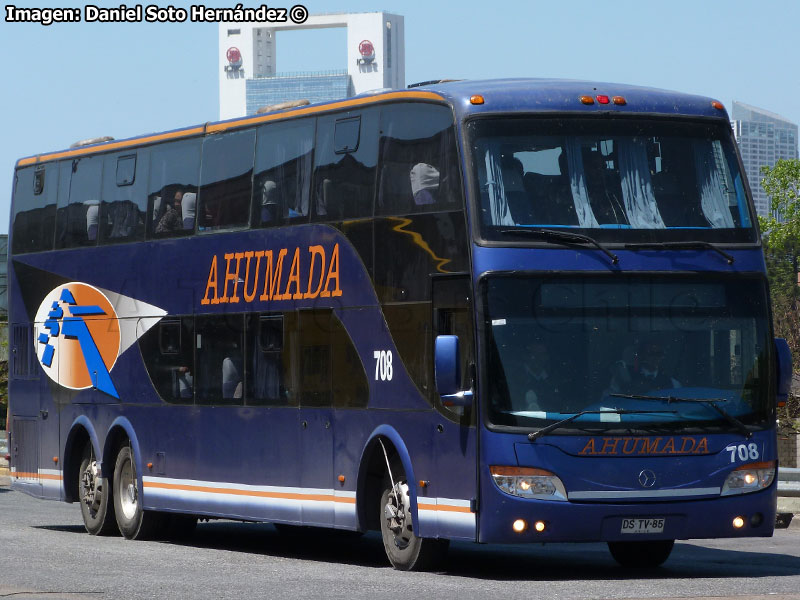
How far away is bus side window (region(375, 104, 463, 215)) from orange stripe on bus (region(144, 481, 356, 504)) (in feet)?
8.68

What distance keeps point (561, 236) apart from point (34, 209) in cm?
1014

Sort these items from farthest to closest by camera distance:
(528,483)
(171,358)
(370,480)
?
(171,358) < (370,480) < (528,483)

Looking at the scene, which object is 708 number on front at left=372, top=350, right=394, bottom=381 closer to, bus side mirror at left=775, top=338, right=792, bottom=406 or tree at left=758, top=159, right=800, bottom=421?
bus side mirror at left=775, top=338, right=792, bottom=406

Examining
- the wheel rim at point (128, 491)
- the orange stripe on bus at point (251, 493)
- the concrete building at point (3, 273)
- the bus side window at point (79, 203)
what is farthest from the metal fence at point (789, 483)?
the concrete building at point (3, 273)

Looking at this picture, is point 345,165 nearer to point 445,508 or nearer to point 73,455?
point 445,508

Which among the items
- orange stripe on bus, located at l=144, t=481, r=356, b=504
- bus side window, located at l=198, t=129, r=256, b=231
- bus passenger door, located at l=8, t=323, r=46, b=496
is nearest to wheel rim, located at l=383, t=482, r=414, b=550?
orange stripe on bus, located at l=144, t=481, r=356, b=504

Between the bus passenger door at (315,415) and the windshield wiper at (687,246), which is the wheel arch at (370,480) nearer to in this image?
the bus passenger door at (315,415)

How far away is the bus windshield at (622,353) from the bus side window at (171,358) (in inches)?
228

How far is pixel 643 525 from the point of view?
Answer: 13977 mm

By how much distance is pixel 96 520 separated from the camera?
68.3 feet

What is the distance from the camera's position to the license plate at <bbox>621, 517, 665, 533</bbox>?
45.7ft

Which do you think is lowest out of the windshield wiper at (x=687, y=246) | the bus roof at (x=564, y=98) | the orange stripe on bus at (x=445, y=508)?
the orange stripe on bus at (x=445, y=508)

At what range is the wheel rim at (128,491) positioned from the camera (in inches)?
795

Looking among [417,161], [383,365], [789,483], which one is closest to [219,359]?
[383,365]
